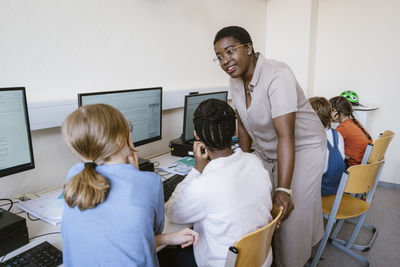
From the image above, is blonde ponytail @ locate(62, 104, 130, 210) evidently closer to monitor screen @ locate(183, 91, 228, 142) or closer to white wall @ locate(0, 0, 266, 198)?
white wall @ locate(0, 0, 266, 198)

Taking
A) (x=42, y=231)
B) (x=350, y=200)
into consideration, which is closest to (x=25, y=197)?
(x=42, y=231)

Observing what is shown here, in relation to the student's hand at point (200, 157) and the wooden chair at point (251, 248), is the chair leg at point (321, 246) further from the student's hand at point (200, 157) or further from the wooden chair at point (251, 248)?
the student's hand at point (200, 157)

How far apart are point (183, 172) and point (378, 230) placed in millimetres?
1891

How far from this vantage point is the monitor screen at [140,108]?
1.48 m

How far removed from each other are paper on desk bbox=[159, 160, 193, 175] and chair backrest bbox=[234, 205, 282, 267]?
78cm

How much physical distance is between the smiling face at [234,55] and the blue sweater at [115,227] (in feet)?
2.61

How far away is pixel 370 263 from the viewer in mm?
1985

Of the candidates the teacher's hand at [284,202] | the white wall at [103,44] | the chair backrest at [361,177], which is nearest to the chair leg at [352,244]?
the chair backrest at [361,177]

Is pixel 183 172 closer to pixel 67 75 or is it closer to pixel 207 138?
pixel 207 138

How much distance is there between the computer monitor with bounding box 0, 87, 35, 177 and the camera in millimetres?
1055

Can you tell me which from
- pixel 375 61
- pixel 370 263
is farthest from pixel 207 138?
pixel 375 61

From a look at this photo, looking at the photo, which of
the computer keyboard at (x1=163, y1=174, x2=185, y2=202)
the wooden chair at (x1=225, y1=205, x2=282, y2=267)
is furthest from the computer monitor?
the wooden chair at (x1=225, y1=205, x2=282, y2=267)

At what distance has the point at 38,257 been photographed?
921 mm

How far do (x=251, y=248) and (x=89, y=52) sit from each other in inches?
55.2
